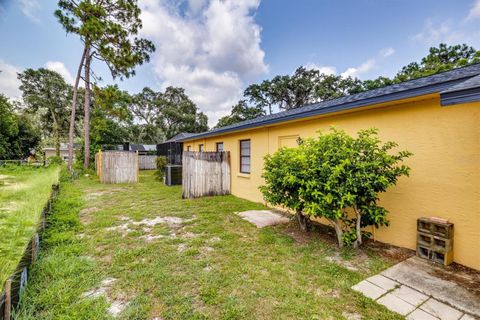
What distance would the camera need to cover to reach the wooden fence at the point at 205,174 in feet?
25.0

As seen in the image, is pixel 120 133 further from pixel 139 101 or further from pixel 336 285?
pixel 336 285

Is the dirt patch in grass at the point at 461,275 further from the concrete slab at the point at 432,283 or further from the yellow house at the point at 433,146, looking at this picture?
the yellow house at the point at 433,146

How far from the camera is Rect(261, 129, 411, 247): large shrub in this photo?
326 cm

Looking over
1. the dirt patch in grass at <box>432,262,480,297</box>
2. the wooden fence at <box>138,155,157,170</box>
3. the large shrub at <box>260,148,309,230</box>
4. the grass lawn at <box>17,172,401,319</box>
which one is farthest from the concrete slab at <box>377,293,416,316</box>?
the wooden fence at <box>138,155,157,170</box>

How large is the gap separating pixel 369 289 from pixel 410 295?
0.39 meters

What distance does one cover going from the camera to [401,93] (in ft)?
10.7

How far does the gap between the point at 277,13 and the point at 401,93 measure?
28.9 ft

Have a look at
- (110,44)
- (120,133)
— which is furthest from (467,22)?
(120,133)

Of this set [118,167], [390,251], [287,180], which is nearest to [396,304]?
[390,251]

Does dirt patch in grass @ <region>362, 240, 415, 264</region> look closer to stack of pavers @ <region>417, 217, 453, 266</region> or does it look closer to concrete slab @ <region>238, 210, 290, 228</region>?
stack of pavers @ <region>417, 217, 453, 266</region>

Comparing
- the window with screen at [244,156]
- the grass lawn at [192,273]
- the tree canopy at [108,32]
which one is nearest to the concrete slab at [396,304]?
the grass lawn at [192,273]

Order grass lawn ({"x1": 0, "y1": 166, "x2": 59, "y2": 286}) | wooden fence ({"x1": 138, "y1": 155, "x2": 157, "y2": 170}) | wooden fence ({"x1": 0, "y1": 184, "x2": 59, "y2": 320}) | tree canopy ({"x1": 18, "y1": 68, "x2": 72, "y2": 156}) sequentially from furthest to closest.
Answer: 1. tree canopy ({"x1": 18, "y1": 68, "x2": 72, "y2": 156})
2. wooden fence ({"x1": 138, "y1": 155, "x2": 157, "y2": 170})
3. grass lawn ({"x1": 0, "y1": 166, "x2": 59, "y2": 286})
4. wooden fence ({"x1": 0, "y1": 184, "x2": 59, "y2": 320})

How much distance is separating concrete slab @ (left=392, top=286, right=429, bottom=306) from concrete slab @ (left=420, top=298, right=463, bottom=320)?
0.05 m

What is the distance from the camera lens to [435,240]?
3066mm
